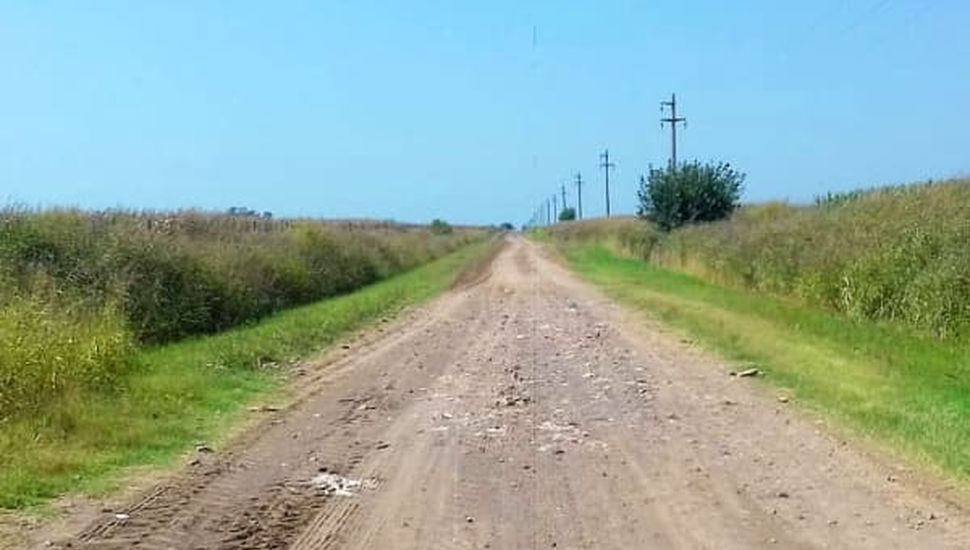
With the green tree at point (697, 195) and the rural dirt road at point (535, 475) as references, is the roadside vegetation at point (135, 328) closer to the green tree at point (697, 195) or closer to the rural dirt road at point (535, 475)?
the rural dirt road at point (535, 475)

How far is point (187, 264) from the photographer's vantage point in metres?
25.2

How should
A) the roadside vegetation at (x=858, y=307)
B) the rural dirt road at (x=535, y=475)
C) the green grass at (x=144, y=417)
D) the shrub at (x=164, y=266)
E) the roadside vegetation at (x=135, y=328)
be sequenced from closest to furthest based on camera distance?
the rural dirt road at (x=535, y=475), the green grass at (x=144, y=417), the roadside vegetation at (x=135, y=328), the roadside vegetation at (x=858, y=307), the shrub at (x=164, y=266)

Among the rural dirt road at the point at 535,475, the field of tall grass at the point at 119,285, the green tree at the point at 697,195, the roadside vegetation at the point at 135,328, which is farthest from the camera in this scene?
the green tree at the point at 697,195

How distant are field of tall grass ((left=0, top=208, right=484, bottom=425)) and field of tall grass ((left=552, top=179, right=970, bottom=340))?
1218 centimetres

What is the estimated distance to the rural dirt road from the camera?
7992 millimetres

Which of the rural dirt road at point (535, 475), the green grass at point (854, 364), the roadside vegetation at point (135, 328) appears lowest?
the green grass at point (854, 364)

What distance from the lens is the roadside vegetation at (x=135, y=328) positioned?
11305 millimetres

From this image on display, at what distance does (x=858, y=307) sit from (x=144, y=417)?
15598 millimetres

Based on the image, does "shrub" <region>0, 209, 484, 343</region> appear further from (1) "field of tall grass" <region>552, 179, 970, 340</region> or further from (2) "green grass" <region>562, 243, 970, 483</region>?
(1) "field of tall grass" <region>552, 179, 970, 340</region>

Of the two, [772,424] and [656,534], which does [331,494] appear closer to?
[656,534]

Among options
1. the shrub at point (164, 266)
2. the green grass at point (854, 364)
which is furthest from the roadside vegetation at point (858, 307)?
the shrub at point (164, 266)

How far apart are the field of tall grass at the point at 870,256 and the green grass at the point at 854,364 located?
477mm

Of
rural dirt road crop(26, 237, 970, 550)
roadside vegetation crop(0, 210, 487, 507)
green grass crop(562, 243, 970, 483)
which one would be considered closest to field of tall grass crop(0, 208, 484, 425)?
roadside vegetation crop(0, 210, 487, 507)

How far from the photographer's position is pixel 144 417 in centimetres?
1288
